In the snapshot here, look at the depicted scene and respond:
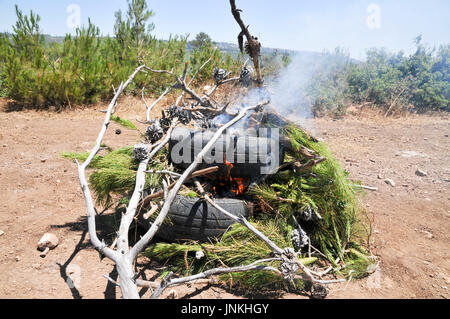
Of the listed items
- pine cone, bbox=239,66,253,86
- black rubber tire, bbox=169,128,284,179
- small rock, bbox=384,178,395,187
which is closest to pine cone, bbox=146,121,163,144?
black rubber tire, bbox=169,128,284,179

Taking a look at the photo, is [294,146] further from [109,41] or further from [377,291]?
[109,41]

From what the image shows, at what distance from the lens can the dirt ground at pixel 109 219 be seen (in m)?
2.20

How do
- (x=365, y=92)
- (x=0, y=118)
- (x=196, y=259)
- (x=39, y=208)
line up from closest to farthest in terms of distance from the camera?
(x=196, y=259) < (x=39, y=208) < (x=0, y=118) < (x=365, y=92)

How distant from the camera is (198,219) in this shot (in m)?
2.43

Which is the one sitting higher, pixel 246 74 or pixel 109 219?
pixel 246 74

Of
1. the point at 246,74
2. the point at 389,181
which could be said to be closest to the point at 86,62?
the point at 246,74

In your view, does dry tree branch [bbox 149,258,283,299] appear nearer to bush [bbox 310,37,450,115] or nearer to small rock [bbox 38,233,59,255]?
small rock [bbox 38,233,59,255]

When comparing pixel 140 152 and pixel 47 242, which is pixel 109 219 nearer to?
pixel 47 242

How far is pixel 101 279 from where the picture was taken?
2236 mm

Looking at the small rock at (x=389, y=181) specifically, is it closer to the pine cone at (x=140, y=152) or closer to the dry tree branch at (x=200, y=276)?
the dry tree branch at (x=200, y=276)

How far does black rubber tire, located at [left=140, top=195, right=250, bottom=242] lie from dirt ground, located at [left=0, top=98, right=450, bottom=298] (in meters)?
0.39

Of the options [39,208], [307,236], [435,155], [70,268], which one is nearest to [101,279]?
[70,268]

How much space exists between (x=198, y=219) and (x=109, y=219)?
3.73 feet

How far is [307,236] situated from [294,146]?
754 mm
